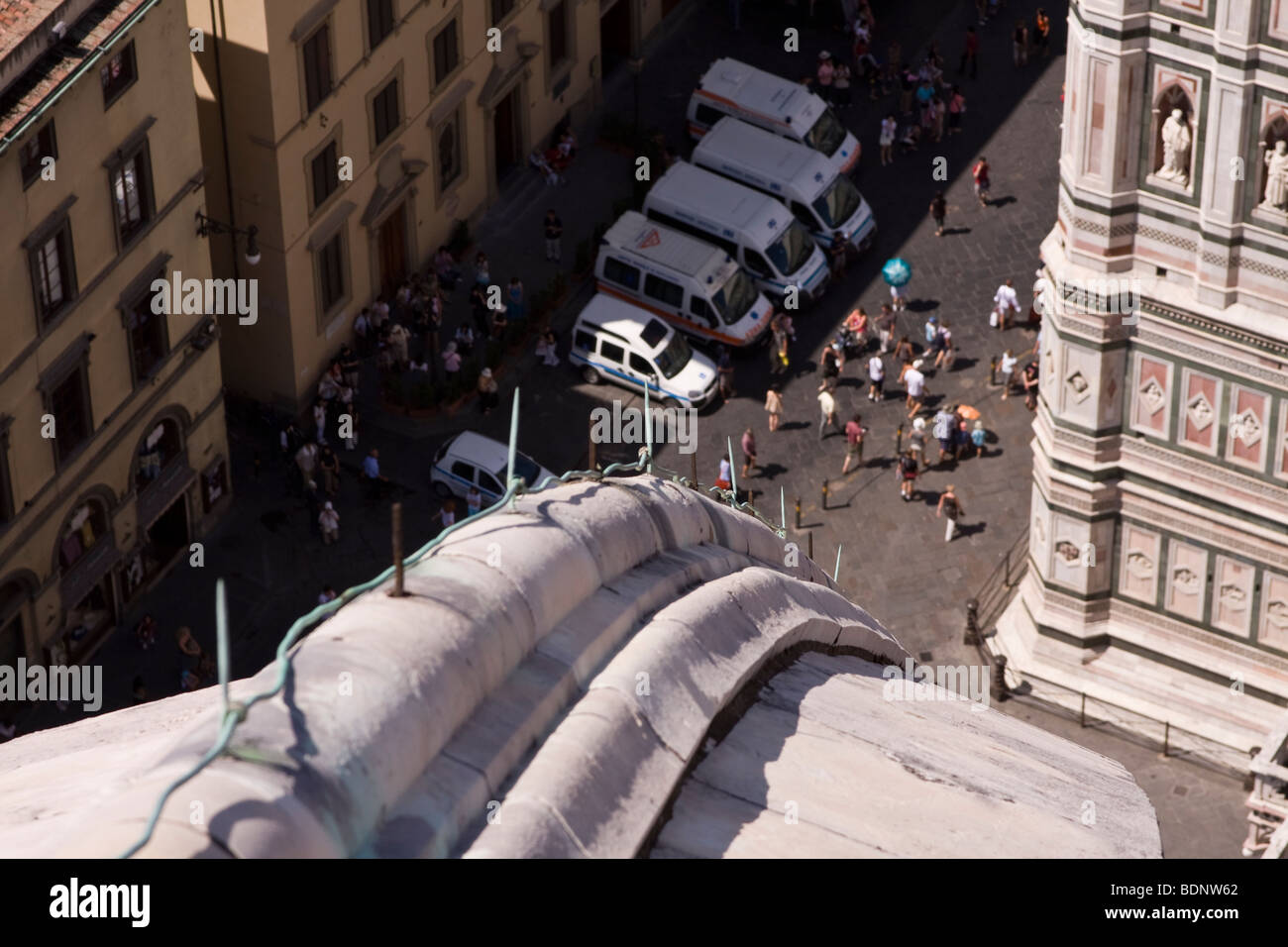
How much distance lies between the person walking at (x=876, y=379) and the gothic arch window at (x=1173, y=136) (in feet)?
63.2

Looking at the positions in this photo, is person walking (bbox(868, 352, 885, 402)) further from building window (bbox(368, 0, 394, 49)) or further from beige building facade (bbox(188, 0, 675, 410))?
A: building window (bbox(368, 0, 394, 49))

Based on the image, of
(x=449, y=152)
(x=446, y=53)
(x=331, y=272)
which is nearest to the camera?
(x=331, y=272)

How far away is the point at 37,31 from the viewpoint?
47219 millimetres

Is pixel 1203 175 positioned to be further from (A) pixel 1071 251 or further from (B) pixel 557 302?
(B) pixel 557 302

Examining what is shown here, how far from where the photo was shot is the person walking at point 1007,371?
6531 cm

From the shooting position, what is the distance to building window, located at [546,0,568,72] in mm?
70875

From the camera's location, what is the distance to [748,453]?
63156mm

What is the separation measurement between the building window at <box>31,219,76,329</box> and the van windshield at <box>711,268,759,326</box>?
2097 cm

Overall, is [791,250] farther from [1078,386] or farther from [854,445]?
[1078,386]

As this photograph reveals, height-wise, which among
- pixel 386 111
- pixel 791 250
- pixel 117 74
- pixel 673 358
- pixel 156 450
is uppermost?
pixel 117 74

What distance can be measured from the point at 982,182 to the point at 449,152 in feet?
55.0

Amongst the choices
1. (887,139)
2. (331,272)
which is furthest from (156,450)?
(887,139)

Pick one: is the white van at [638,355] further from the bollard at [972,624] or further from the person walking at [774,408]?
the bollard at [972,624]

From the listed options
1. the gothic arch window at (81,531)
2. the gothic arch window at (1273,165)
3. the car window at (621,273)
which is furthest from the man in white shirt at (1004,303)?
the gothic arch window at (81,531)
